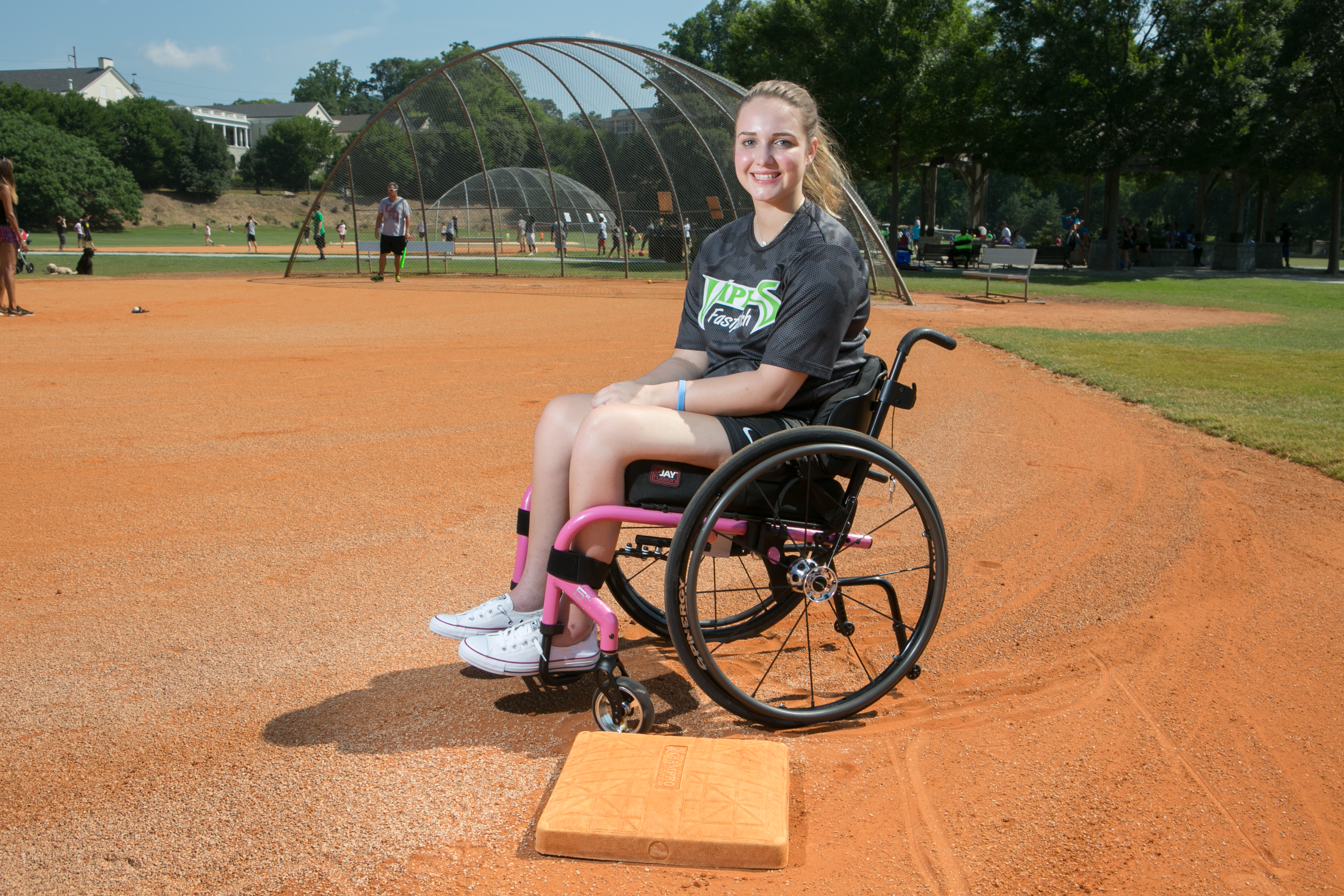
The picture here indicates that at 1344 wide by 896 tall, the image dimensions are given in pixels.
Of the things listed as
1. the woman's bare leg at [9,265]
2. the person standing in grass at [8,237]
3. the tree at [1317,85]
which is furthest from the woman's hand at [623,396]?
the tree at [1317,85]

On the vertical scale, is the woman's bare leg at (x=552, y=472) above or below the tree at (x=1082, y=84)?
below

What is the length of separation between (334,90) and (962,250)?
447ft

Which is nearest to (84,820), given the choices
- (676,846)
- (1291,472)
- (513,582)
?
(513,582)

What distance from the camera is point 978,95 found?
31109 millimetres

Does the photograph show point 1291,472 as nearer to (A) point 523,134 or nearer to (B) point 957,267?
(A) point 523,134

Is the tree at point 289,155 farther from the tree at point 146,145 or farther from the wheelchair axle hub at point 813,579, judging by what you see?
the wheelchair axle hub at point 813,579

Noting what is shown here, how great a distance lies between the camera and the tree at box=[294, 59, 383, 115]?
13688 cm

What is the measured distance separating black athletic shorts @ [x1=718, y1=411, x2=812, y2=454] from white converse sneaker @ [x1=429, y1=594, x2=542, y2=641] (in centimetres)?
83

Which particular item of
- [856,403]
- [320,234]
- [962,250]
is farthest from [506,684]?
[962,250]

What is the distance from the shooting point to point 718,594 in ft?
12.3

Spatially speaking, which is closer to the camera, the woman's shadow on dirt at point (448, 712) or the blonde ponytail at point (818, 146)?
the woman's shadow on dirt at point (448, 712)

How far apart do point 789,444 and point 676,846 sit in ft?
3.33

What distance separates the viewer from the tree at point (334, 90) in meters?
137

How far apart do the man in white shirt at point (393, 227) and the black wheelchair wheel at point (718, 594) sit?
16230 millimetres
